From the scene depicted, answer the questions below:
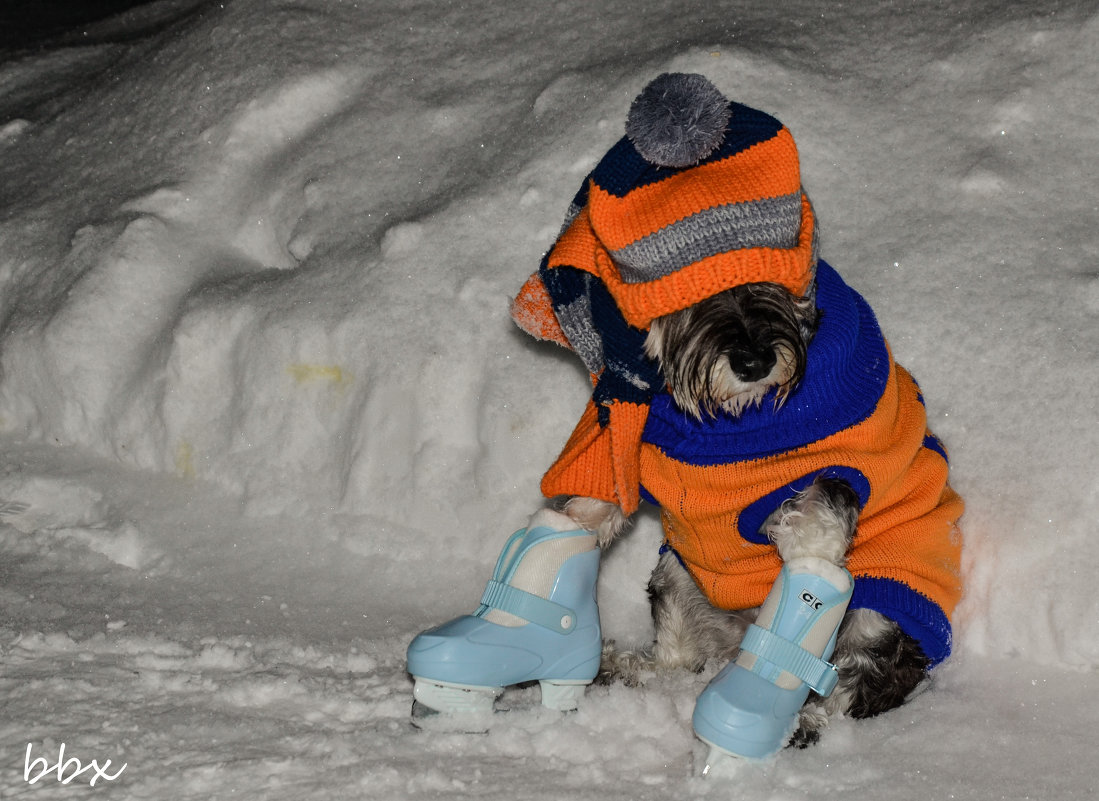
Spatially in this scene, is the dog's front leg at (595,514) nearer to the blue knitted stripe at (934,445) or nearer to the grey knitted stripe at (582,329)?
the grey knitted stripe at (582,329)

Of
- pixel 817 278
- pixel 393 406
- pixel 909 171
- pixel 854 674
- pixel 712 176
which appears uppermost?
pixel 712 176

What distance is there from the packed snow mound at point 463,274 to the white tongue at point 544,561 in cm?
68

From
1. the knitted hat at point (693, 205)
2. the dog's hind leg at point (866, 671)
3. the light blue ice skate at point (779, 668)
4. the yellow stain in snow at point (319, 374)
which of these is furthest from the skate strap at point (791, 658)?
the yellow stain in snow at point (319, 374)

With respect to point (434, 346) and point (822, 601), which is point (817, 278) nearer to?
point (822, 601)

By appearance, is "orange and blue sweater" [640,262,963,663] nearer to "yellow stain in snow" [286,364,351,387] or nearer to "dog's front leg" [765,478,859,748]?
"dog's front leg" [765,478,859,748]

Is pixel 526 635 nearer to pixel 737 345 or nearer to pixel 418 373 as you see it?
pixel 737 345

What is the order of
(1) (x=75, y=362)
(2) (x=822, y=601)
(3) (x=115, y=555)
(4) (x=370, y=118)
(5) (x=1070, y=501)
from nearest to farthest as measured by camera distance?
(2) (x=822, y=601), (5) (x=1070, y=501), (3) (x=115, y=555), (1) (x=75, y=362), (4) (x=370, y=118)

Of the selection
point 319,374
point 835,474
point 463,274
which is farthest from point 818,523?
point 319,374

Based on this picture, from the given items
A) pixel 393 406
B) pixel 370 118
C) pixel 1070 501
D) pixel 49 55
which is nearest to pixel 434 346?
pixel 393 406

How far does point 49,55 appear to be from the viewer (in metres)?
6.40

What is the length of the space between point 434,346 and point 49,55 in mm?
3759

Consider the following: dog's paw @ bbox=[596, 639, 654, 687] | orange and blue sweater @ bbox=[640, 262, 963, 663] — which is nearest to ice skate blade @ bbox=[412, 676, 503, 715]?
dog's paw @ bbox=[596, 639, 654, 687]

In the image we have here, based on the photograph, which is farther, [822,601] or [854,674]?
[854,674]

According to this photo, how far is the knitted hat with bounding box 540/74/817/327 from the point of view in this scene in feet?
8.25
